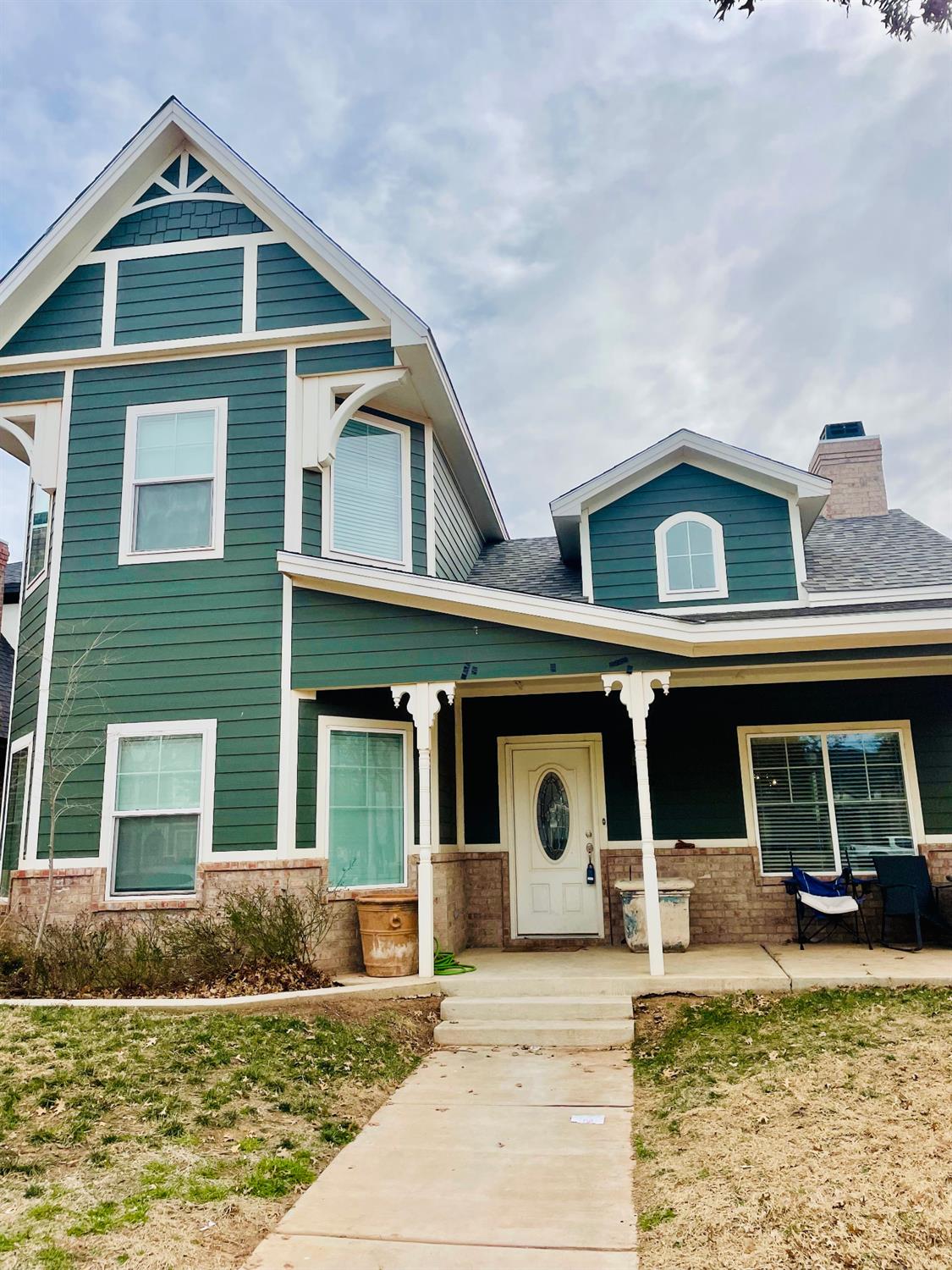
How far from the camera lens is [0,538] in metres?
14.7

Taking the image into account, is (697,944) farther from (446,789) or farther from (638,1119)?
(638,1119)

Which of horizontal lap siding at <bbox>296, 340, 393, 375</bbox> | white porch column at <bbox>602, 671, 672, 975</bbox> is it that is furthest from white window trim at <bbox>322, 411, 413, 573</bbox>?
white porch column at <bbox>602, 671, 672, 975</bbox>

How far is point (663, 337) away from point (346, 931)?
17226mm

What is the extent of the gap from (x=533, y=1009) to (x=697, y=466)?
5.87m

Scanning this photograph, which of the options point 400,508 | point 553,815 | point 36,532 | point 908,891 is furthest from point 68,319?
point 908,891

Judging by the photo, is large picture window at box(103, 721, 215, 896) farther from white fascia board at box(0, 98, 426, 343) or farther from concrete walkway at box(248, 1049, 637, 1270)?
white fascia board at box(0, 98, 426, 343)

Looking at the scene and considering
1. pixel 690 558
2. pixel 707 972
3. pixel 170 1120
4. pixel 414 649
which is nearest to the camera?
pixel 170 1120

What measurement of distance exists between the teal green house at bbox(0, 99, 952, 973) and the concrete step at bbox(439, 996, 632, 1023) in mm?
593

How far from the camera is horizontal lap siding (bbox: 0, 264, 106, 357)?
9336 mm

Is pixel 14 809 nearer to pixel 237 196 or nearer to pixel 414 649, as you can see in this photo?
pixel 414 649

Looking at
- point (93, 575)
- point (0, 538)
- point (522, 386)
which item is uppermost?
point (522, 386)

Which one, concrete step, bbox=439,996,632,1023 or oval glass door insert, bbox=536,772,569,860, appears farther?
oval glass door insert, bbox=536,772,569,860

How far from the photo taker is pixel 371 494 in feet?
30.3

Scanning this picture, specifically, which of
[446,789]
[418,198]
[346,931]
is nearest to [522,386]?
[418,198]
